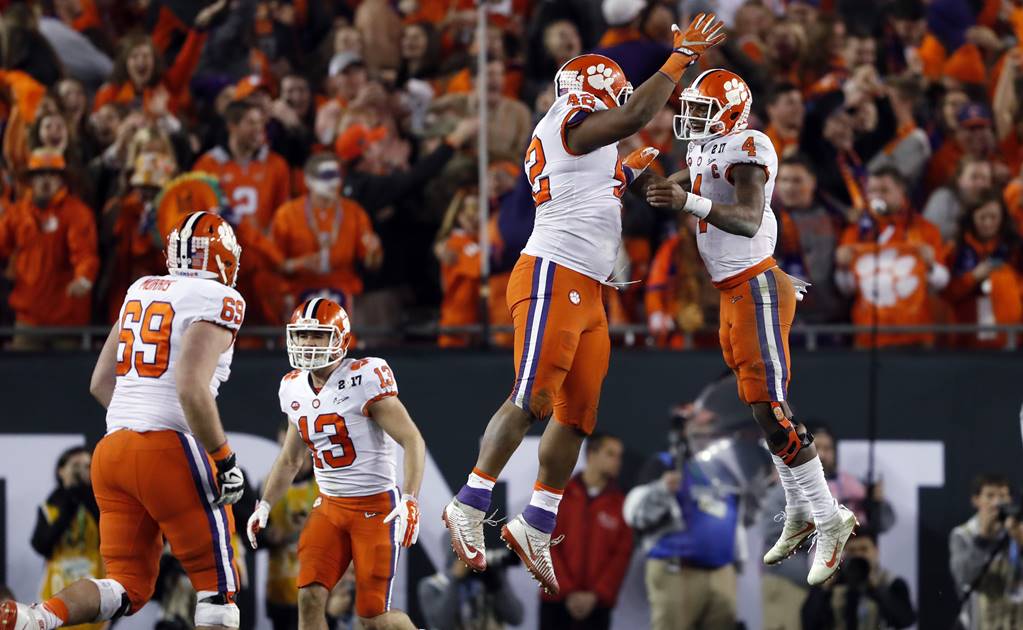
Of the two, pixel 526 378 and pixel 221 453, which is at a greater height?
pixel 526 378

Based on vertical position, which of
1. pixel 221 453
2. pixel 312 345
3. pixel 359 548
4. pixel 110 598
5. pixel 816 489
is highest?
pixel 312 345

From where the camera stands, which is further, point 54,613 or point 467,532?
point 54,613

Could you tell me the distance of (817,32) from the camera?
12.5 meters

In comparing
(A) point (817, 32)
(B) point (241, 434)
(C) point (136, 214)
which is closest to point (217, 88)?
(C) point (136, 214)

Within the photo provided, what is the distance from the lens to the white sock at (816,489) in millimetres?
8523

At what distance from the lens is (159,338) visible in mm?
8125

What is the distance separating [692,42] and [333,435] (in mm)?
3060

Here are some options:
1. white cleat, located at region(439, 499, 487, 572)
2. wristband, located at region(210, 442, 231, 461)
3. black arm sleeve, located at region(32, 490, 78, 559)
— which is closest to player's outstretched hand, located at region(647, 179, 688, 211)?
white cleat, located at region(439, 499, 487, 572)

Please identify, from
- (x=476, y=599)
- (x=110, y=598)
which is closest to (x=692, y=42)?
(x=110, y=598)

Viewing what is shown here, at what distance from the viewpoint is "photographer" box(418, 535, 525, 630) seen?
11180 mm

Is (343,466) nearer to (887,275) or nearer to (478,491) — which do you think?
(478,491)

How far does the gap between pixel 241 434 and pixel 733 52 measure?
4.41 meters

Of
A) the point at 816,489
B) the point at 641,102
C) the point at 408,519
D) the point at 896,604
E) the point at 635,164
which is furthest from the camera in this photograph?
the point at 896,604

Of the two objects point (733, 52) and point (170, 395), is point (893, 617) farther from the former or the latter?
point (170, 395)
